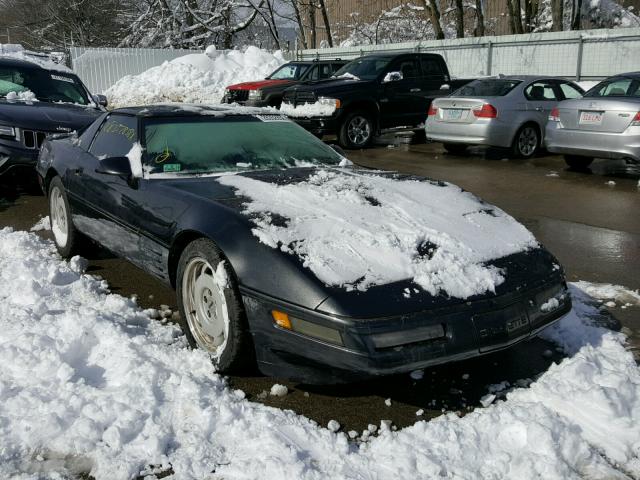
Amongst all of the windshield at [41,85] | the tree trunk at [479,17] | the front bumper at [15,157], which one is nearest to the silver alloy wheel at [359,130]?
the windshield at [41,85]

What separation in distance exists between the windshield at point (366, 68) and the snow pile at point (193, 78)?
976 cm

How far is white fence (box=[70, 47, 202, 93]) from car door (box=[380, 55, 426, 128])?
17.0m

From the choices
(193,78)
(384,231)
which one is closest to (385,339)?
(384,231)

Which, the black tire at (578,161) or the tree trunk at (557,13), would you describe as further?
the tree trunk at (557,13)

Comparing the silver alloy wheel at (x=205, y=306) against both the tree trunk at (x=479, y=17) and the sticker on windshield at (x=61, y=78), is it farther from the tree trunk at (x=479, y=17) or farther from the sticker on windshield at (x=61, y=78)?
the tree trunk at (x=479, y=17)

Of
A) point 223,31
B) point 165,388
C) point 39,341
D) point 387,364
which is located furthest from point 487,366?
point 223,31

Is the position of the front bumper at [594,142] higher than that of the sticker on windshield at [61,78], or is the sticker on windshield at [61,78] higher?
the sticker on windshield at [61,78]

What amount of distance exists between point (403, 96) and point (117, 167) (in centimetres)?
1002

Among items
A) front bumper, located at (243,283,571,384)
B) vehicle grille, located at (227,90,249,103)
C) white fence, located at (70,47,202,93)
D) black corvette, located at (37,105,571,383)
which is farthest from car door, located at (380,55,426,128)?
white fence, located at (70,47,202,93)

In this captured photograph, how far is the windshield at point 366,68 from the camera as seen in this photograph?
43.5 ft

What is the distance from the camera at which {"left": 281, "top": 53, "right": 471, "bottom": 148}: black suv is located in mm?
12336

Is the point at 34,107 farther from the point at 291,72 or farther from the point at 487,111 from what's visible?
the point at 291,72

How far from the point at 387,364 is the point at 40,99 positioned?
7671 mm

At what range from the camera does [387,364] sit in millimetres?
2773
